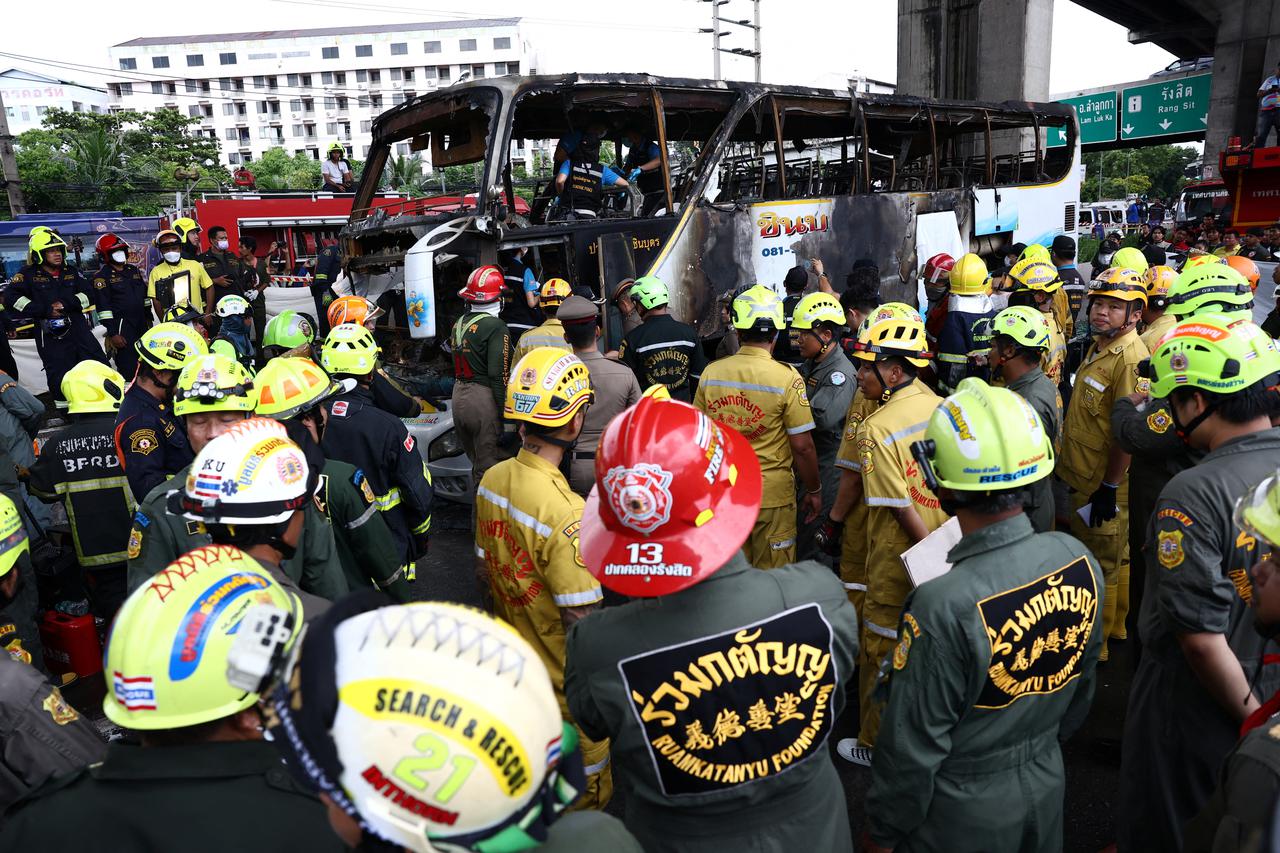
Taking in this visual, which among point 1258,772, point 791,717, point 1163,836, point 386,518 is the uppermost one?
point 1258,772

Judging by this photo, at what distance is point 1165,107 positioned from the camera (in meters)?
→ 30.6

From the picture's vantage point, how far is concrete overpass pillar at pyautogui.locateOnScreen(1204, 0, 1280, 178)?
2512cm

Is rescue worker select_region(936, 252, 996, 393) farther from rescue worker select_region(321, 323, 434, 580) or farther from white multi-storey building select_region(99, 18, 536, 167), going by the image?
white multi-storey building select_region(99, 18, 536, 167)

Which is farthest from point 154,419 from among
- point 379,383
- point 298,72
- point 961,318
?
point 298,72

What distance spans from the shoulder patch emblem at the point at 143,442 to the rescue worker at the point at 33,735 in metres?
2.37

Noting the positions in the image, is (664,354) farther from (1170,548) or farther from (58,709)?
(58,709)

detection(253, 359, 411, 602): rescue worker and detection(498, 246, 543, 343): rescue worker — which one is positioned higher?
detection(498, 246, 543, 343): rescue worker

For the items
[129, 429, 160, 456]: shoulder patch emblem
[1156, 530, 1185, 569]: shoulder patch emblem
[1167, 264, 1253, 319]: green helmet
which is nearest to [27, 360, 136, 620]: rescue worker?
[129, 429, 160, 456]: shoulder patch emblem

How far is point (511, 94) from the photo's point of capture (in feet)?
22.5

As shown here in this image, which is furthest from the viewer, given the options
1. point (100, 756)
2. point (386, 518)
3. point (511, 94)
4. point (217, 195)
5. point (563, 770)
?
point (217, 195)

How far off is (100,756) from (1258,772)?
8.46 feet

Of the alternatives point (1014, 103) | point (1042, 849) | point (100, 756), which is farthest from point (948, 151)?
point (100, 756)

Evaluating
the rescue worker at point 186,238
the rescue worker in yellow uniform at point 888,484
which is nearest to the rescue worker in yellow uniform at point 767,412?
the rescue worker in yellow uniform at point 888,484

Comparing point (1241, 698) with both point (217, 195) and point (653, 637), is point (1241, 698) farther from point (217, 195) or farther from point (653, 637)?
point (217, 195)
